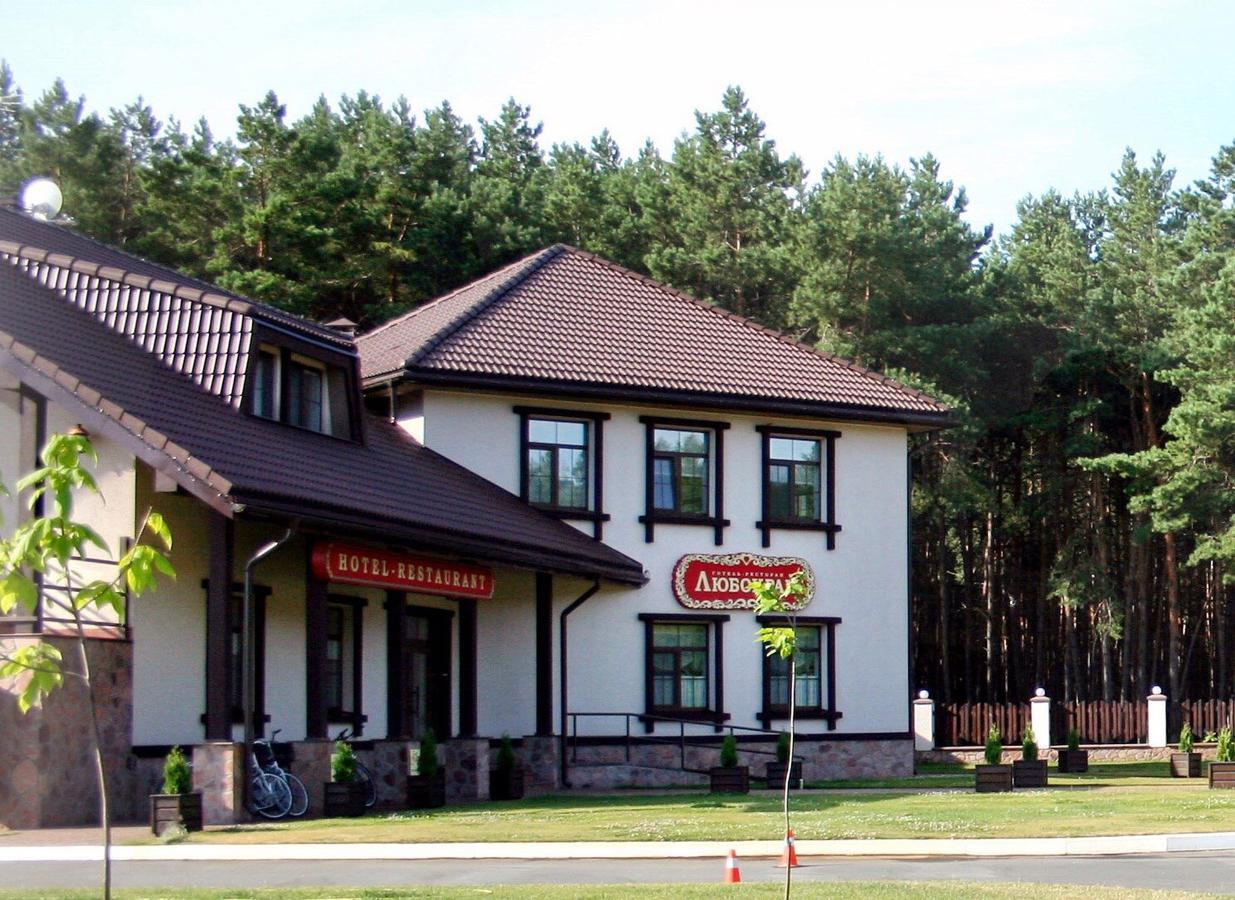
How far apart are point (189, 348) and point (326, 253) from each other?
77.1 feet

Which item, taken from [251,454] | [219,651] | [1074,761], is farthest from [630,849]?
Result: [1074,761]

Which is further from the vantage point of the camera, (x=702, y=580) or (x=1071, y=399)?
(x=1071, y=399)

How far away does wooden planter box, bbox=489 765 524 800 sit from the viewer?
26.6 metres

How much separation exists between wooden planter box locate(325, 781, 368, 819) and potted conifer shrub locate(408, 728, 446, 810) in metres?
1.69

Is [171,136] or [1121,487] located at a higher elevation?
[171,136]

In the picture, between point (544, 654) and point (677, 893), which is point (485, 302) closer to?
point (544, 654)

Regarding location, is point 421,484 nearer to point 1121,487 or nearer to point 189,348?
point 189,348

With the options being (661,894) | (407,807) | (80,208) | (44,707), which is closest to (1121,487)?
(80,208)

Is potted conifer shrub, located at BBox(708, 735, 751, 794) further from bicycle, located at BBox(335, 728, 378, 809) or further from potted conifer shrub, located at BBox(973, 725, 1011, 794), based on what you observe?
bicycle, located at BBox(335, 728, 378, 809)

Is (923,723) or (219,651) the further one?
(923,723)

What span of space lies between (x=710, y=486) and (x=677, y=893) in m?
19.1

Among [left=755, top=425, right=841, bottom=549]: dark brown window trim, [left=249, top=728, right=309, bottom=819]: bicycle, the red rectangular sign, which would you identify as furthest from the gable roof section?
[left=755, top=425, right=841, bottom=549]: dark brown window trim

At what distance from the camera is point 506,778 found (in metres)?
26.6

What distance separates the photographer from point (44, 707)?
21.0 meters
